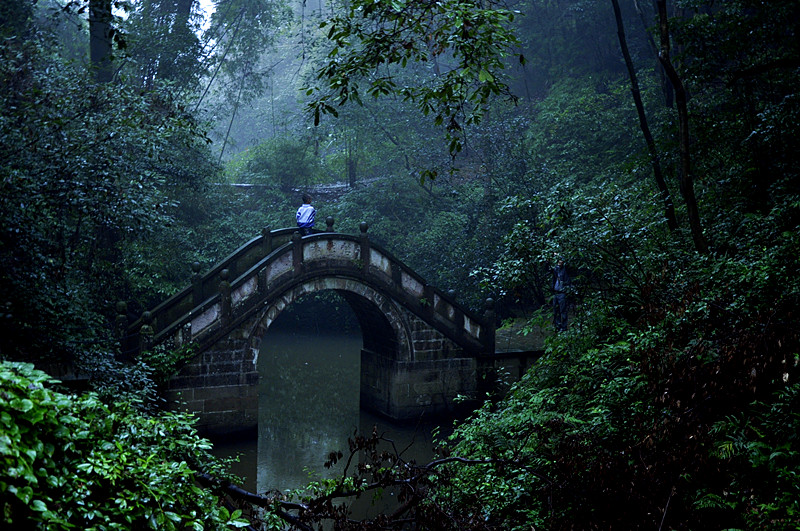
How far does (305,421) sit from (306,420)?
0.24 ft

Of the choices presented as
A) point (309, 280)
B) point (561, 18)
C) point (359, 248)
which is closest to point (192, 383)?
point (309, 280)

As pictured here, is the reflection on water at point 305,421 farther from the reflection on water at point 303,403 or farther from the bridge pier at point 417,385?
the bridge pier at point 417,385

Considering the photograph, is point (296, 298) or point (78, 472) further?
point (296, 298)

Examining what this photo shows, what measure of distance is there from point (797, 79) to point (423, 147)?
1557 centimetres

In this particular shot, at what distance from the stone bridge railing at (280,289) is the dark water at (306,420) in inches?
88.6

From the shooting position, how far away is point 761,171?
930 centimetres

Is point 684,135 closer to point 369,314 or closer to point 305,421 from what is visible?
point 369,314

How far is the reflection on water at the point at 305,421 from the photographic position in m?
12.3

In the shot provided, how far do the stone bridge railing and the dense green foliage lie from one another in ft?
32.3

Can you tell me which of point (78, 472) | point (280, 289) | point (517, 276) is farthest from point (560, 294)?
point (78, 472)

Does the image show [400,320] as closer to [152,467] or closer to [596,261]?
[596,261]

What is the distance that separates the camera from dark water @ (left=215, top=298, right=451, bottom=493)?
1233cm

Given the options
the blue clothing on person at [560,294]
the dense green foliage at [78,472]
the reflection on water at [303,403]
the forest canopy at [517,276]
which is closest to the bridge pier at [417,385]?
the reflection on water at [303,403]

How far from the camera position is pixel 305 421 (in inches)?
611
